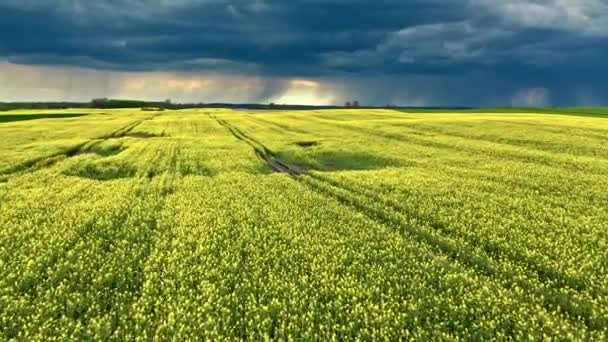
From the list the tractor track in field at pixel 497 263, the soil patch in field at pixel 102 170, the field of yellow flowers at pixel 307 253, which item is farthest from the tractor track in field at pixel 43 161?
the tractor track in field at pixel 497 263

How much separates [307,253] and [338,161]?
25.8m

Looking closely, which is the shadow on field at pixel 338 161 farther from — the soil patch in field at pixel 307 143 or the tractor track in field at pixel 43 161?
the tractor track in field at pixel 43 161

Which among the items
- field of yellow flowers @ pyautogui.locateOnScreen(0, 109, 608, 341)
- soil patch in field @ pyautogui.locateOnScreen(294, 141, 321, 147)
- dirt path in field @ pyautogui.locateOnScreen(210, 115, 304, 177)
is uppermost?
soil patch in field @ pyautogui.locateOnScreen(294, 141, 321, 147)

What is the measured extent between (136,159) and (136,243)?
2588 centimetres

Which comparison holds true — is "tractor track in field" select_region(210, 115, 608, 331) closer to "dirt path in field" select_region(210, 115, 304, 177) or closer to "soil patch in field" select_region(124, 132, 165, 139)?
"dirt path in field" select_region(210, 115, 304, 177)

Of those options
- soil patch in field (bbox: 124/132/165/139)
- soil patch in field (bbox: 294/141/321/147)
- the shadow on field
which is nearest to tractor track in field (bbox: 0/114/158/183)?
soil patch in field (bbox: 124/132/165/139)

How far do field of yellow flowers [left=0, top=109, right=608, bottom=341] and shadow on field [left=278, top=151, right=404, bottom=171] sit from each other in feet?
9.26

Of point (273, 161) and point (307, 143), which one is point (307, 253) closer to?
point (273, 161)

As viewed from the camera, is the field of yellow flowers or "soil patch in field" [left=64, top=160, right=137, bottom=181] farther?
"soil patch in field" [left=64, top=160, right=137, bottom=181]

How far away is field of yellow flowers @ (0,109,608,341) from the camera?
453 inches

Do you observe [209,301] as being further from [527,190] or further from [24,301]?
[527,190]

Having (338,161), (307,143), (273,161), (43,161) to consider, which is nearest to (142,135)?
(307,143)

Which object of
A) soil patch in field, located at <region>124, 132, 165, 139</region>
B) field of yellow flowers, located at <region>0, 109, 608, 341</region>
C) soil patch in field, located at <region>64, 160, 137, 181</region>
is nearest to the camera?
field of yellow flowers, located at <region>0, 109, 608, 341</region>

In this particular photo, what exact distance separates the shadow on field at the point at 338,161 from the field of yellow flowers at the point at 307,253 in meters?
2.82
